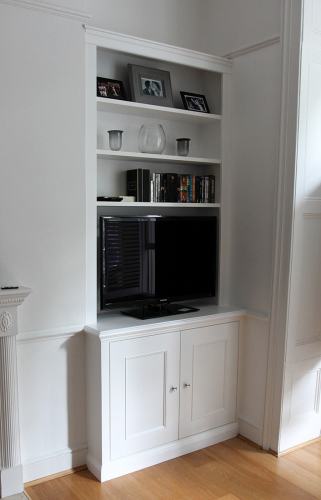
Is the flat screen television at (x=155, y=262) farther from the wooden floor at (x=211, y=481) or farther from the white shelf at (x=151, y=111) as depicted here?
the wooden floor at (x=211, y=481)

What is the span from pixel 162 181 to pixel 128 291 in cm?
70

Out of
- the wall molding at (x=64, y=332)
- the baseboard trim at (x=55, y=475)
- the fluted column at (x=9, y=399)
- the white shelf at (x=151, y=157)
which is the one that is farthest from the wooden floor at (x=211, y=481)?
the white shelf at (x=151, y=157)

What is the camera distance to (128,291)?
269 cm

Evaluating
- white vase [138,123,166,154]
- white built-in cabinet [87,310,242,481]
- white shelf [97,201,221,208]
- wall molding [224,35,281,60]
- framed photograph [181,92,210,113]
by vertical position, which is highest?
wall molding [224,35,281,60]

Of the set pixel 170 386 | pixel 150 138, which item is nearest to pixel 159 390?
pixel 170 386

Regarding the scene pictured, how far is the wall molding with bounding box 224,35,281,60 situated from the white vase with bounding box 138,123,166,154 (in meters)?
0.69

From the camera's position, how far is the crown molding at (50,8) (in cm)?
219

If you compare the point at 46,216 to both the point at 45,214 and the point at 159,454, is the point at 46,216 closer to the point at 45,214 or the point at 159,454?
the point at 45,214

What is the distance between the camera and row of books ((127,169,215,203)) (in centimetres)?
276

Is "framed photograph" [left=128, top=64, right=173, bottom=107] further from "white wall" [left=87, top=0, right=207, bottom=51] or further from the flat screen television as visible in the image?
the flat screen television

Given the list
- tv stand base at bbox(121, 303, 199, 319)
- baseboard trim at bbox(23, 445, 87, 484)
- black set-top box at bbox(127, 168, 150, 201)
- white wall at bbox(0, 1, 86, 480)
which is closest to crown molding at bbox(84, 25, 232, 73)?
white wall at bbox(0, 1, 86, 480)

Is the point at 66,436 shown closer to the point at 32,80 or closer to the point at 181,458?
the point at 181,458

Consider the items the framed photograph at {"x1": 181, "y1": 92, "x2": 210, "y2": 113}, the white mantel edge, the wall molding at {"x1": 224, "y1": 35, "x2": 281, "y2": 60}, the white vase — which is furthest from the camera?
the framed photograph at {"x1": 181, "y1": 92, "x2": 210, "y2": 113}

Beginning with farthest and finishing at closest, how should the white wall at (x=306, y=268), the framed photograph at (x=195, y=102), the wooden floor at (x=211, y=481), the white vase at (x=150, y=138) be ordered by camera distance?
the framed photograph at (x=195, y=102)
the white vase at (x=150, y=138)
the white wall at (x=306, y=268)
the wooden floor at (x=211, y=481)
